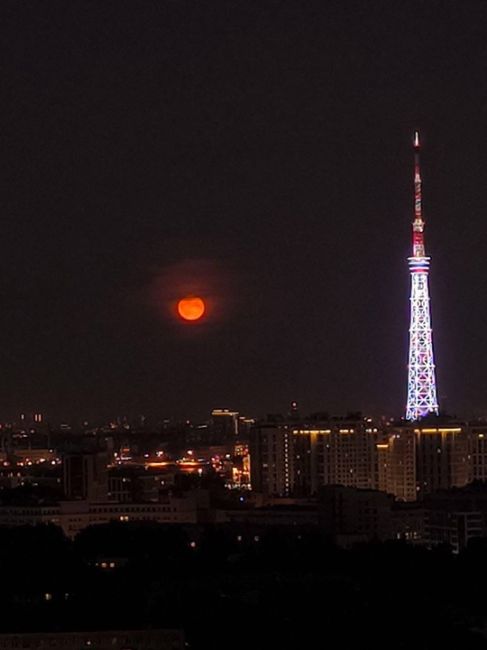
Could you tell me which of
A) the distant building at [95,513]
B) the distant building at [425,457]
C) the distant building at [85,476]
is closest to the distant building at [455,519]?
the distant building at [95,513]

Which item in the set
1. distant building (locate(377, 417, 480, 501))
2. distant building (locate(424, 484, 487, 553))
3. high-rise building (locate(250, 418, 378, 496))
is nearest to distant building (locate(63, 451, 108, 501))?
high-rise building (locate(250, 418, 378, 496))

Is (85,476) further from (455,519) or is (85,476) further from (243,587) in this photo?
(243,587)

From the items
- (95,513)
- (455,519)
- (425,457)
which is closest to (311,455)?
(425,457)

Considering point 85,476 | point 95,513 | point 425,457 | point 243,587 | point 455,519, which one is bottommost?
point 243,587

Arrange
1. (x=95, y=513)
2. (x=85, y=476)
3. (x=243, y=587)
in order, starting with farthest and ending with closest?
1. (x=85, y=476)
2. (x=95, y=513)
3. (x=243, y=587)

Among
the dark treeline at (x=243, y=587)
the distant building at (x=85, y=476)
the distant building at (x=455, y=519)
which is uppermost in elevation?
the distant building at (x=85, y=476)

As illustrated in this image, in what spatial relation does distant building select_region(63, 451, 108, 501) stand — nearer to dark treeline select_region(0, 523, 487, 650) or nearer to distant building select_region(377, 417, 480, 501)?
distant building select_region(377, 417, 480, 501)

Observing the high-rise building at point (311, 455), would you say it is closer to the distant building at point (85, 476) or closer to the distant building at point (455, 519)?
the distant building at point (85, 476)
